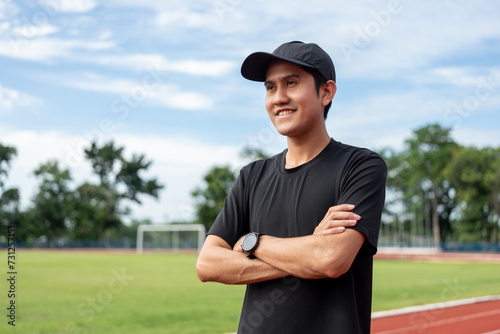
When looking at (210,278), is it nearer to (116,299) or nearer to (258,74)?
(258,74)

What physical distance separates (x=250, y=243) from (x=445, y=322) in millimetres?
8658

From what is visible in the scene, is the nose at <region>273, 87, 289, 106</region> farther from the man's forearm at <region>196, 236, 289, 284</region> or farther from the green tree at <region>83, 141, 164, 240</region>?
the green tree at <region>83, 141, 164, 240</region>

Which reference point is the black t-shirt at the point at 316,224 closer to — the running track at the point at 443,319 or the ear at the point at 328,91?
the ear at the point at 328,91

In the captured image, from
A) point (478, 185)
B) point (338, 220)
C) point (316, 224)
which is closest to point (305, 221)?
point (316, 224)

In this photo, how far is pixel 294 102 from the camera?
2219mm

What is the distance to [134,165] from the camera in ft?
232

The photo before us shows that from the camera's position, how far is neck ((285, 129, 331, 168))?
227cm

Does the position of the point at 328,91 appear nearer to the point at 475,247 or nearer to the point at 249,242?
the point at 249,242

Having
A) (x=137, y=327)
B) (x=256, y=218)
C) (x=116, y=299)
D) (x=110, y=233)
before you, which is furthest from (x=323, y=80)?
(x=110, y=233)

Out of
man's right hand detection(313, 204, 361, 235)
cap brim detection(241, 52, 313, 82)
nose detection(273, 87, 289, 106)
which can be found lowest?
man's right hand detection(313, 204, 361, 235)

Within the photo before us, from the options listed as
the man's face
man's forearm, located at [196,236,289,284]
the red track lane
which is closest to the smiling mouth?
the man's face

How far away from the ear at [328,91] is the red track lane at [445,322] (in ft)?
23.4

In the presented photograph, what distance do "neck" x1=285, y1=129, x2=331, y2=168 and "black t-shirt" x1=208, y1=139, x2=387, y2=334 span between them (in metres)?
0.03

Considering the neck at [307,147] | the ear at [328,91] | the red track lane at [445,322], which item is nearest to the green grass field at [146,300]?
the red track lane at [445,322]
